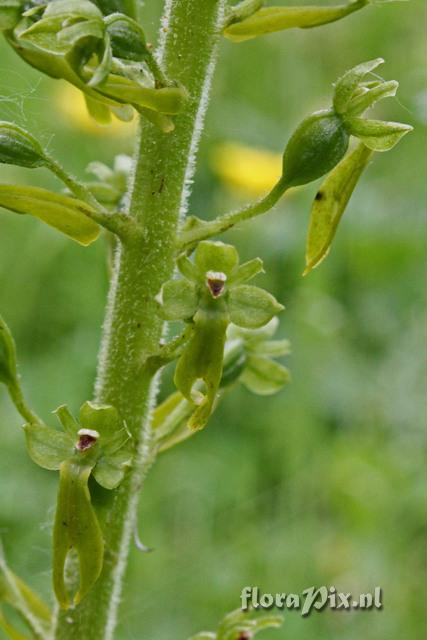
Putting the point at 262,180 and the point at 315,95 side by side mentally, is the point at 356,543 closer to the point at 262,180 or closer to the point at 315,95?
the point at 262,180

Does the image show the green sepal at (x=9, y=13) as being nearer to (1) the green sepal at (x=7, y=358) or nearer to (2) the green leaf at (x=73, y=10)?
(2) the green leaf at (x=73, y=10)

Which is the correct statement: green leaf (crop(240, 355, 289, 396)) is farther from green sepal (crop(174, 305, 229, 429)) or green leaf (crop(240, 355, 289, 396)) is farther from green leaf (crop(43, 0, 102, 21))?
green leaf (crop(43, 0, 102, 21))

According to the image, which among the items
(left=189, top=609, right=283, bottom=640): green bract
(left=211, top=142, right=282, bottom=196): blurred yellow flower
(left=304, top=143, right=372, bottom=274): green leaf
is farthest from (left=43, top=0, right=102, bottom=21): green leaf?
(left=211, top=142, right=282, bottom=196): blurred yellow flower

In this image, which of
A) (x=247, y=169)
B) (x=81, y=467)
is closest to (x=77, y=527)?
(x=81, y=467)

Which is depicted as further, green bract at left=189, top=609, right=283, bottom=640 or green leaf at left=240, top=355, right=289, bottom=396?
green leaf at left=240, top=355, right=289, bottom=396

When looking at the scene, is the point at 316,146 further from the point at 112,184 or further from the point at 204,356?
the point at 112,184

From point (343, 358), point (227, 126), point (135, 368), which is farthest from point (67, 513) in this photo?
point (227, 126)

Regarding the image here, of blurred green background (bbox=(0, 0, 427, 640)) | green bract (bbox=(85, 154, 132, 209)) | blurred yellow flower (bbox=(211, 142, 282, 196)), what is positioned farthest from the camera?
blurred yellow flower (bbox=(211, 142, 282, 196))
